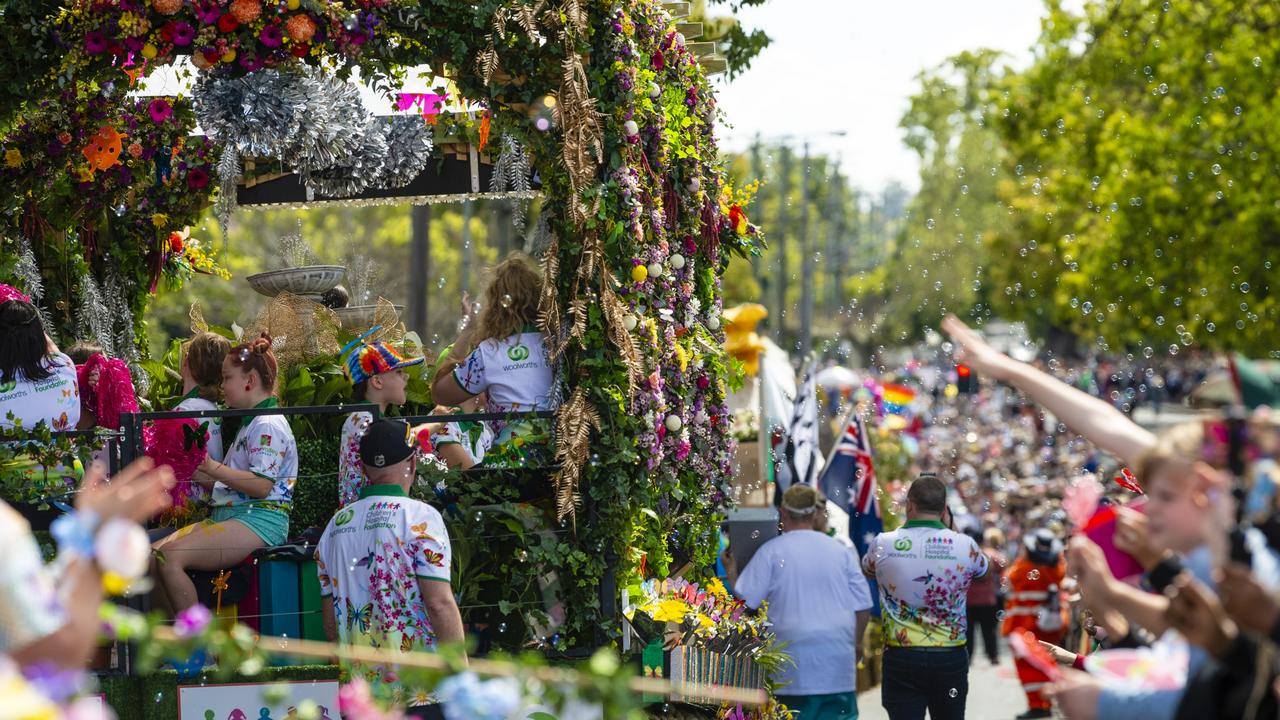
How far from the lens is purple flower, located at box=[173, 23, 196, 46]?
723 centimetres

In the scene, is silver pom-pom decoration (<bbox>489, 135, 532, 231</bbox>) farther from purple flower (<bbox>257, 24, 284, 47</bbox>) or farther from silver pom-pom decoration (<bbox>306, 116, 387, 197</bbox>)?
purple flower (<bbox>257, 24, 284, 47</bbox>)

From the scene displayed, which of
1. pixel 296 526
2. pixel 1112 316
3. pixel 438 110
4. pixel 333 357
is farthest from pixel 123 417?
pixel 1112 316

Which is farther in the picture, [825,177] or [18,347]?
[825,177]

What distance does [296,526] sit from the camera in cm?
772

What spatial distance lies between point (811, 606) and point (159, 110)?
5247 millimetres

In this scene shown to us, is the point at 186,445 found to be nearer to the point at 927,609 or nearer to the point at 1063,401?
the point at 927,609

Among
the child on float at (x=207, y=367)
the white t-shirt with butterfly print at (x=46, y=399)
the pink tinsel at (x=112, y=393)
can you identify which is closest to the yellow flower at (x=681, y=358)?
the child on float at (x=207, y=367)

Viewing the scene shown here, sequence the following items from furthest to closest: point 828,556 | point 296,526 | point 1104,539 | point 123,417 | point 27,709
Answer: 1. point 828,556
2. point 296,526
3. point 123,417
4. point 1104,539
5. point 27,709

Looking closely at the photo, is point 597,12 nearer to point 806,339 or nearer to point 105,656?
point 105,656

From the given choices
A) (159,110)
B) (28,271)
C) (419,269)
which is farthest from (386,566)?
(419,269)

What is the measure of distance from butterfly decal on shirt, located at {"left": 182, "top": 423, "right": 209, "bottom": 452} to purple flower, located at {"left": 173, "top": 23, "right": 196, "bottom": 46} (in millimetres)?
1787

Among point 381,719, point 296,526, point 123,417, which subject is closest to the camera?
point 381,719

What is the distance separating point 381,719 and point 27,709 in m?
0.68

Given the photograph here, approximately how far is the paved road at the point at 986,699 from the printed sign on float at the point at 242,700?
6.41 metres
